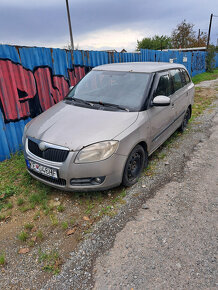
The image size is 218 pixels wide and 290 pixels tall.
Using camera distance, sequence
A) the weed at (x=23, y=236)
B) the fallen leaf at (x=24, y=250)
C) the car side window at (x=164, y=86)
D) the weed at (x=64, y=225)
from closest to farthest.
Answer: the fallen leaf at (x=24, y=250)
the weed at (x=23, y=236)
the weed at (x=64, y=225)
the car side window at (x=164, y=86)

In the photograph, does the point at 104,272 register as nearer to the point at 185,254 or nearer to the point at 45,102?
the point at 185,254

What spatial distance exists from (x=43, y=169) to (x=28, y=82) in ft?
9.13

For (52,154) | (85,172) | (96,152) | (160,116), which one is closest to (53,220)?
(85,172)

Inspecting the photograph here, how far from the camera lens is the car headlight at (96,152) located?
267cm

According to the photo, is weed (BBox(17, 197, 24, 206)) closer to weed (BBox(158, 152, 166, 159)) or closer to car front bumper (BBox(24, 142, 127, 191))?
car front bumper (BBox(24, 142, 127, 191))

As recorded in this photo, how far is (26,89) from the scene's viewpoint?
4.75 meters

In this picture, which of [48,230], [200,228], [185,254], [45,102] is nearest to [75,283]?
[48,230]

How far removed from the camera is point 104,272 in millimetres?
2049

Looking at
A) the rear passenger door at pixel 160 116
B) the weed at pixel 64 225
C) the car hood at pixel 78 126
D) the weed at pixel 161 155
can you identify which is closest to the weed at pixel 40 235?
the weed at pixel 64 225

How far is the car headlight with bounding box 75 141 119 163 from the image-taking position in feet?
8.75

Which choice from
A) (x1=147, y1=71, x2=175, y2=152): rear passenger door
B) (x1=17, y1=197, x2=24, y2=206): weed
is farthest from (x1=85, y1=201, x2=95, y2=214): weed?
(x1=147, y1=71, x2=175, y2=152): rear passenger door

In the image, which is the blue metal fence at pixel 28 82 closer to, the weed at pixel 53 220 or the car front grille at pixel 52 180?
the car front grille at pixel 52 180

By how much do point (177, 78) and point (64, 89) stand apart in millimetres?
3021

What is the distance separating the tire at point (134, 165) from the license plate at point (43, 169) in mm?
1006
